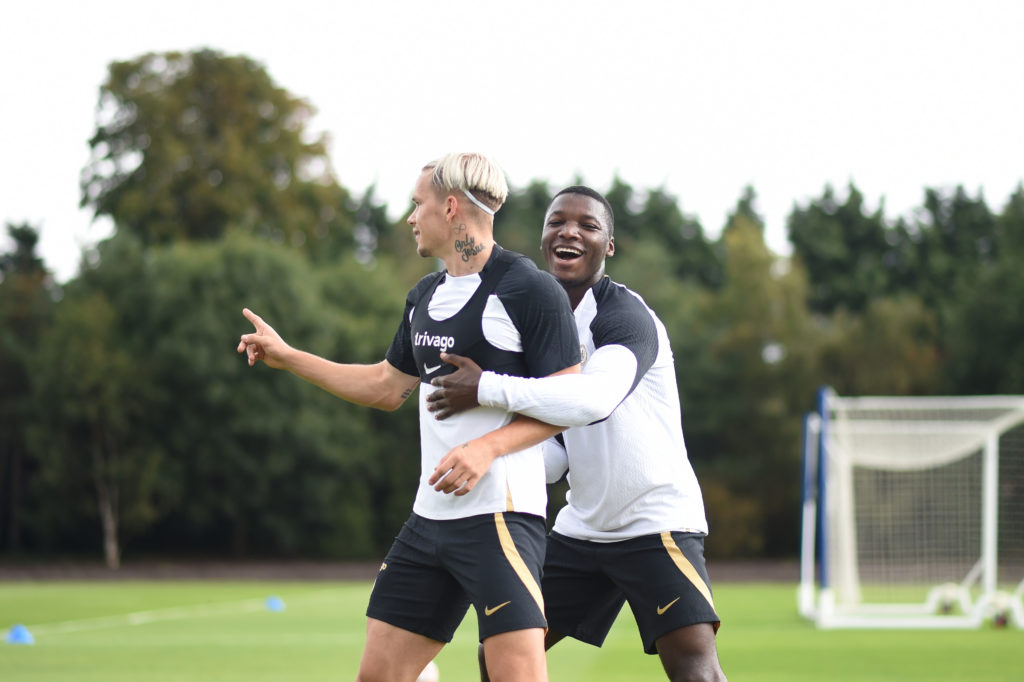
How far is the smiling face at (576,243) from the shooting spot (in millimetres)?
5152

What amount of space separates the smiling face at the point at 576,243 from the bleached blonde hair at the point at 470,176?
67 cm

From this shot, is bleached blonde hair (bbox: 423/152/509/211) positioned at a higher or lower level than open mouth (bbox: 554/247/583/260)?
higher

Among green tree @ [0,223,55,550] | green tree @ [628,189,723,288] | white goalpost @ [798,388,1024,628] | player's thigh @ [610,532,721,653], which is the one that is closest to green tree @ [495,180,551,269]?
green tree @ [628,189,723,288]

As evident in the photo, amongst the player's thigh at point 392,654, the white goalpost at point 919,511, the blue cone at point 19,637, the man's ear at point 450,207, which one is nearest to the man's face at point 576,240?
the man's ear at point 450,207

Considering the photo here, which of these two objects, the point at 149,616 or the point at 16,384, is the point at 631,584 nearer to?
the point at 149,616

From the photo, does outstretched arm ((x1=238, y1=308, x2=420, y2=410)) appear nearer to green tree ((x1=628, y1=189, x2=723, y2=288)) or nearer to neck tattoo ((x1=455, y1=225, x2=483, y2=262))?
neck tattoo ((x1=455, y1=225, x2=483, y2=262))

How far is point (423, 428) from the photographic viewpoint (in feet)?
15.0

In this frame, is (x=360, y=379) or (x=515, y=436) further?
(x=360, y=379)

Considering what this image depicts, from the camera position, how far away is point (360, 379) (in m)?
5.09

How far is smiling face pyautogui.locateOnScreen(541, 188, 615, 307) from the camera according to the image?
5.15 meters

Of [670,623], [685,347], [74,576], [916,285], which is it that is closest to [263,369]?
[74,576]

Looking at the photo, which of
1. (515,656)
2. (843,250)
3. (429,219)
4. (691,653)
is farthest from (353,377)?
(843,250)

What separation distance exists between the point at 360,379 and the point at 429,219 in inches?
33.7

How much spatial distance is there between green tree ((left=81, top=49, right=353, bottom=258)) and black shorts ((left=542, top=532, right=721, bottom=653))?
35.9 m
